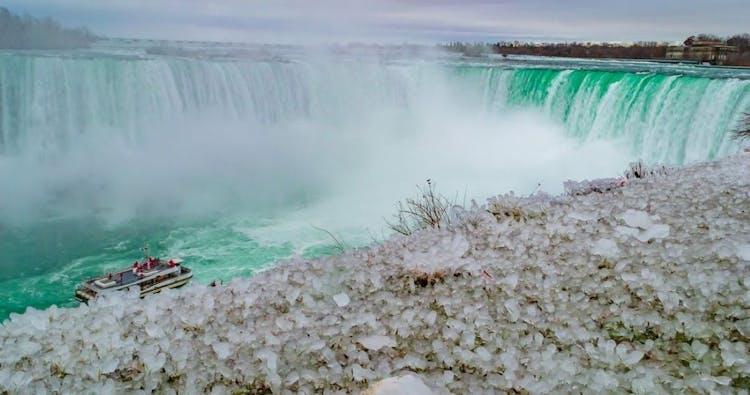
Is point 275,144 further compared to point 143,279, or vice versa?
point 275,144

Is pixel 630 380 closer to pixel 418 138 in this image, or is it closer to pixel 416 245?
pixel 416 245

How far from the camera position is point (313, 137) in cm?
2558

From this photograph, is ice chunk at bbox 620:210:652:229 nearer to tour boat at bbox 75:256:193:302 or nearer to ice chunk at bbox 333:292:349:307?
ice chunk at bbox 333:292:349:307

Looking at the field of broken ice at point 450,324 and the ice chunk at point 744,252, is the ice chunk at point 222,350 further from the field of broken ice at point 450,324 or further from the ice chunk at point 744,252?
the ice chunk at point 744,252

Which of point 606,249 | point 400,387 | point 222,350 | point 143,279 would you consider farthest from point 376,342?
point 143,279

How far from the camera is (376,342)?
218 centimetres

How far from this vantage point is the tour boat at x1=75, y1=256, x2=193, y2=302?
10.4m

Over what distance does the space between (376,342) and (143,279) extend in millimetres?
9744

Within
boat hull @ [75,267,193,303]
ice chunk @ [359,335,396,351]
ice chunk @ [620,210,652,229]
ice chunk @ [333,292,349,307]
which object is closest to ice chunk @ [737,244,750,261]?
ice chunk @ [620,210,652,229]

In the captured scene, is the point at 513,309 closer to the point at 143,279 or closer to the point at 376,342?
the point at 376,342

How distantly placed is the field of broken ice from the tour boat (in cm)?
849

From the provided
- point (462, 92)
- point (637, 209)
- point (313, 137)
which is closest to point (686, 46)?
point (462, 92)

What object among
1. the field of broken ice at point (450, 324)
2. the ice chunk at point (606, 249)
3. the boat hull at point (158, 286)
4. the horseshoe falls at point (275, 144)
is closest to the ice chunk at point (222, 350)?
the field of broken ice at point (450, 324)

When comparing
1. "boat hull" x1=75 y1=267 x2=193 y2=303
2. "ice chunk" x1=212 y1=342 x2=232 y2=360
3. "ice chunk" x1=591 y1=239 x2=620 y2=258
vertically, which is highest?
"ice chunk" x1=591 y1=239 x2=620 y2=258
